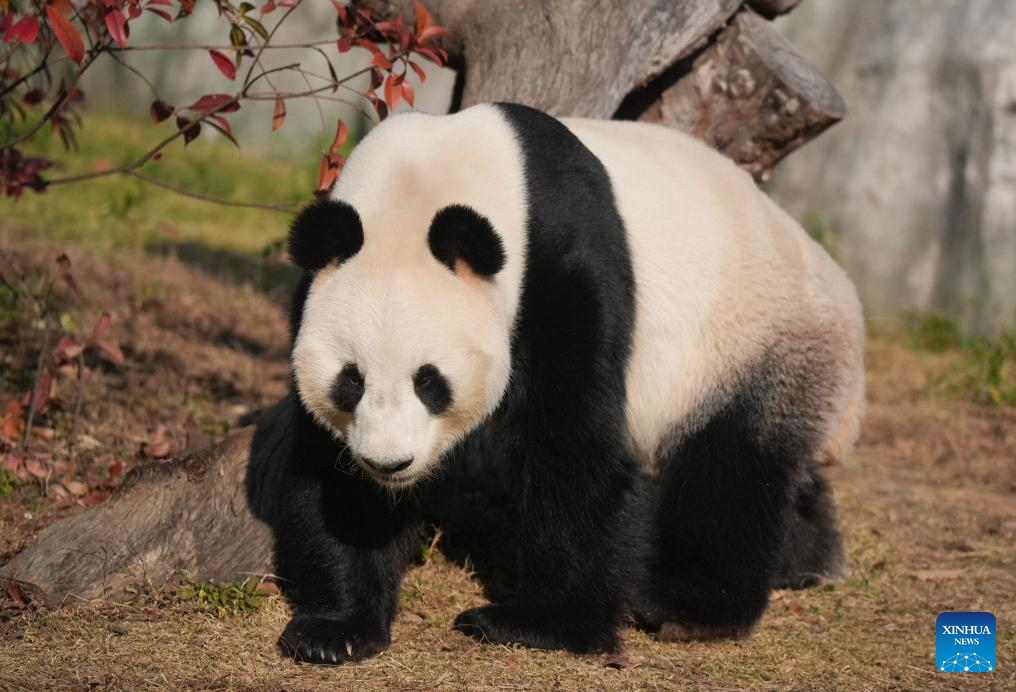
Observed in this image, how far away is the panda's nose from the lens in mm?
3506

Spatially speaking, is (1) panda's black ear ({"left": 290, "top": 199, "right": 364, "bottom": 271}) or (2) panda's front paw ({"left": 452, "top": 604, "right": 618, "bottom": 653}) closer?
(1) panda's black ear ({"left": 290, "top": 199, "right": 364, "bottom": 271})

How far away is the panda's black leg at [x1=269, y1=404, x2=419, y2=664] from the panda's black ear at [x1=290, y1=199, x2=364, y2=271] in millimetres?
655

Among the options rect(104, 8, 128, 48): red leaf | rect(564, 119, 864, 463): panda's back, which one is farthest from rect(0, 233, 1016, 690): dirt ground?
rect(104, 8, 128, 48): red leaf

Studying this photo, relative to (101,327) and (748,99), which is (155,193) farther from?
(748,99)

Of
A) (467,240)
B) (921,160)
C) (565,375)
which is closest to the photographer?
(467,240)

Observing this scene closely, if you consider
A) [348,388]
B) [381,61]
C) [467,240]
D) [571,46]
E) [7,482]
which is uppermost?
[571,46]

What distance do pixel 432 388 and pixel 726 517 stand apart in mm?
1494

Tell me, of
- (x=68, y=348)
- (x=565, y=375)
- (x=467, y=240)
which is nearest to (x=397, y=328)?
(x=467, y=240)

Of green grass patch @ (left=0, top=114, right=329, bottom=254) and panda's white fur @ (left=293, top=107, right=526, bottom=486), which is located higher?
panda's white fur @ (left=293, top=107, right=526, bottom=486)

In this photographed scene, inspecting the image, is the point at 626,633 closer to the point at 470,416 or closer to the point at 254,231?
the point at 470,416

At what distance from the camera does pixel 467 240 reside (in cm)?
358

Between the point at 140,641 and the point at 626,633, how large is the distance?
180 cm

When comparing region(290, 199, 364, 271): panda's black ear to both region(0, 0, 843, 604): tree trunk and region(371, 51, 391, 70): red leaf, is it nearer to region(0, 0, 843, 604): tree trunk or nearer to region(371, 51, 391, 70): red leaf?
region(371, 51, 391, 70): red leaf

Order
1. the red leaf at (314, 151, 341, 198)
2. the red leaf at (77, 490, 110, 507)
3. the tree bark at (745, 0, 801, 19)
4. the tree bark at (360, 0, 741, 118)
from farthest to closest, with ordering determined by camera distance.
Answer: the tree bark at (745, 0, 801, 19) → the tree bark at (360, 0, 741, 118) → the red leaf at (77, 490, 110, 507) → the red leaf at (314, 151, 341, 198)
